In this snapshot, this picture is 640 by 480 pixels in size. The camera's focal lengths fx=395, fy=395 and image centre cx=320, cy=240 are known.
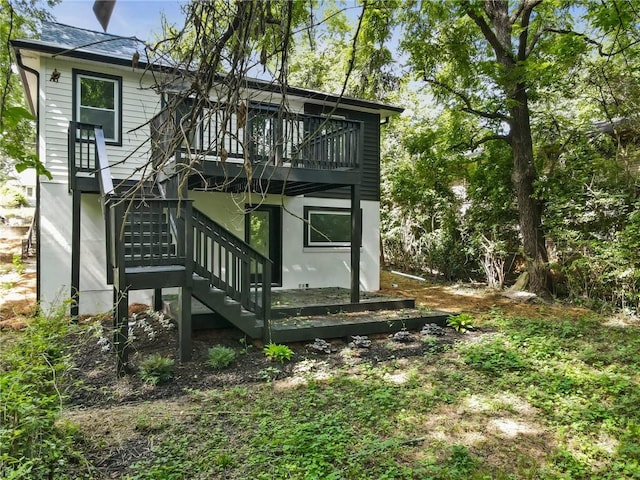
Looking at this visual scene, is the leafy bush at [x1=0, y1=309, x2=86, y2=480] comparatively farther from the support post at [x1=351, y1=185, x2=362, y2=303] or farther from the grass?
the support post at [x1=351, y1=185, x2=362, y2=303]

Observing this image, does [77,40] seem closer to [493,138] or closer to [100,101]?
[100,101]

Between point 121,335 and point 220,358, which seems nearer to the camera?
point 121,335

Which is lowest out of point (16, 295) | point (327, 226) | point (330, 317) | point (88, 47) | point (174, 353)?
point (174, 353)

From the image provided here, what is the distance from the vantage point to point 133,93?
331 inches

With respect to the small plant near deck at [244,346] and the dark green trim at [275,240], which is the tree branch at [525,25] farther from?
the small plant near deck at [244,346]

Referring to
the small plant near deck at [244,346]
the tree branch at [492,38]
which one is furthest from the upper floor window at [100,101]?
the tree branch at [492,38]

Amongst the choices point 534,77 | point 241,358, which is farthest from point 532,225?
point 241,358

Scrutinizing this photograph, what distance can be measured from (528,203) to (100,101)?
10109mm

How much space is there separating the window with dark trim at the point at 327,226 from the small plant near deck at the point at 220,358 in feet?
16.6

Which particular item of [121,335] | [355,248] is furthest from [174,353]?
[355,248]

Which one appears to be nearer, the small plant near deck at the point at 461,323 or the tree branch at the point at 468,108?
the small plant near deck at the point at 461,323

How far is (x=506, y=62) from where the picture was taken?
9.79 m

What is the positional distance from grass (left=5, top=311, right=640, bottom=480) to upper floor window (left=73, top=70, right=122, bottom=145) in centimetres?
629

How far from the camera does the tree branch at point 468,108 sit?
9.92 m
